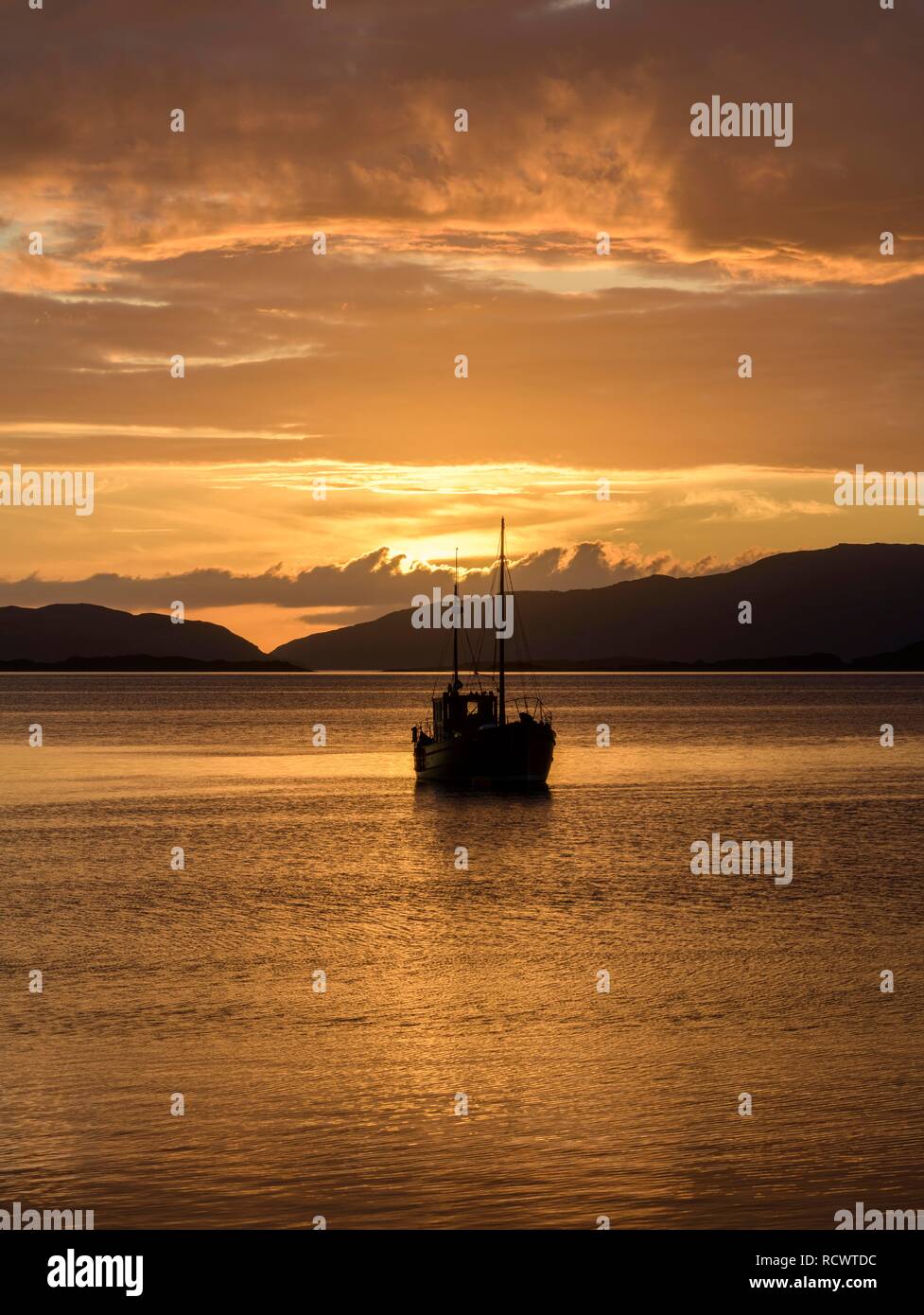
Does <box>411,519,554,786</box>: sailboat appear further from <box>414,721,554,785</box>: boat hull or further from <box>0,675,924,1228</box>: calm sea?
<box>0,675,924,1228</box>: calm sea

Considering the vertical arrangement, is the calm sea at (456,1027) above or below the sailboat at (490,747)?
below

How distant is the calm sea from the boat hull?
1406cm

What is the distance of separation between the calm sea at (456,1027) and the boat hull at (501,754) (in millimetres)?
14057

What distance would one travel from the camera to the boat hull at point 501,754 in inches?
3039

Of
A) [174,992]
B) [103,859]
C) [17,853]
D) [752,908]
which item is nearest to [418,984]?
[174,992]

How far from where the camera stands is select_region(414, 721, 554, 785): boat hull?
253 feet

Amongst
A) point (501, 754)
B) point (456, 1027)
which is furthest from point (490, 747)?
point (456, 1027)

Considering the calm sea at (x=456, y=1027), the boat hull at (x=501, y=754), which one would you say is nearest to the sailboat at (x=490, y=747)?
the boat hull at (x=501, y=754)

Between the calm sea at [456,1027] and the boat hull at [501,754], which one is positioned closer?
the calm sea at [456,1027]

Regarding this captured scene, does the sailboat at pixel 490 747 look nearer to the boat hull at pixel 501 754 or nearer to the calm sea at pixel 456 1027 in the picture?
the boat hull at pixel 501 754

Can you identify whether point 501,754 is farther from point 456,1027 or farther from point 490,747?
point 456,1027

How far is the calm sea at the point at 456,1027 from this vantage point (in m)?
16.8

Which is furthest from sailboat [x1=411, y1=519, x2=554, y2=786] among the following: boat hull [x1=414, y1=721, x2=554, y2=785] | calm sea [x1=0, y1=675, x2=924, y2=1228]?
calm sea [x1=0, y1=675, x2=924, y2=1228]
